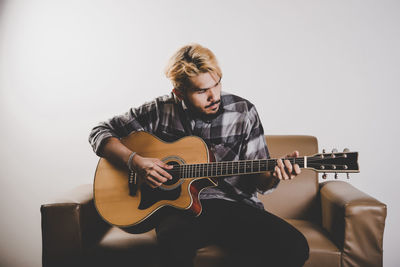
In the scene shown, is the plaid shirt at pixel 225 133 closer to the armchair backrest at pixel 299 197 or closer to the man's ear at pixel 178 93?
the man's ear at pixel 178 93

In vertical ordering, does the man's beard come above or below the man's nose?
below

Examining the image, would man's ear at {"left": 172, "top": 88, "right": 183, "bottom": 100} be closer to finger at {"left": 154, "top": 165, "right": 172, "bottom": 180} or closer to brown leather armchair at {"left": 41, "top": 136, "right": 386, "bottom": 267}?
finger at {"left": 154, "top": 165, "right": 172, "bottom": 180}

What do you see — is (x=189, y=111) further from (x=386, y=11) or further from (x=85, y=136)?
(x=386, y=11)

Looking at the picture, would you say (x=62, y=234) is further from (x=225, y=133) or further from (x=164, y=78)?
(x=164, y=78)

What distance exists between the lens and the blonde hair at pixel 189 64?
Answer: 141 cm

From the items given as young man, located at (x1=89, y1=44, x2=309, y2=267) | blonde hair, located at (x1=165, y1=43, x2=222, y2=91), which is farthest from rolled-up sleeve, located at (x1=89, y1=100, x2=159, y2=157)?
blonde hair, located at (x1=165, y1=43, x2=222, y2=91)

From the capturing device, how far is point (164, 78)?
7.41ft

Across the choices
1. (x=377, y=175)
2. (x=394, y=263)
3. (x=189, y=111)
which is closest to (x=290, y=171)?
(x=189, y=111)

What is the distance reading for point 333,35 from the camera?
80.7 inches

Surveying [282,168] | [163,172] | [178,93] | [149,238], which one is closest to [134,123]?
[178,93]

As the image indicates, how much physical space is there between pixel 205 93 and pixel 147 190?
548 millimetres

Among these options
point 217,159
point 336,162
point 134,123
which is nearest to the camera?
point 336,162

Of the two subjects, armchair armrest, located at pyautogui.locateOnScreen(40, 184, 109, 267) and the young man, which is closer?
the young man

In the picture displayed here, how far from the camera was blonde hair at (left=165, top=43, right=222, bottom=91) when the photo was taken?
4.62 feet
